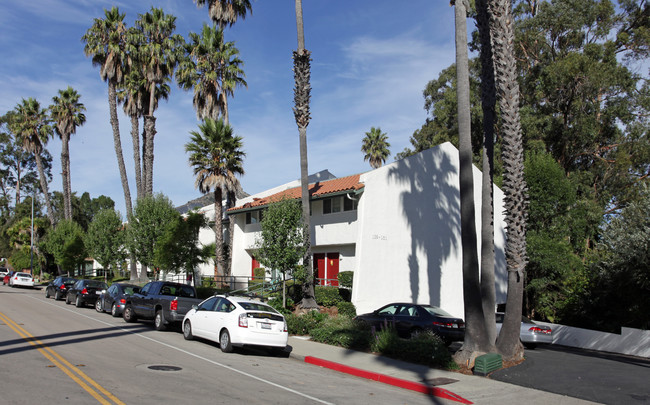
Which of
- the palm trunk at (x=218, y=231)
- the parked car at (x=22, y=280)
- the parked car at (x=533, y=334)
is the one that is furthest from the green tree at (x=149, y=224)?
the parked car at (x=22, y=280)

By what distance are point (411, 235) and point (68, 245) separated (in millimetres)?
33920

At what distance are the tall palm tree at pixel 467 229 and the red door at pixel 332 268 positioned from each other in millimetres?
13033

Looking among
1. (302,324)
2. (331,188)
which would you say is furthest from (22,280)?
(302,324)

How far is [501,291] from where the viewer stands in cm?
2789

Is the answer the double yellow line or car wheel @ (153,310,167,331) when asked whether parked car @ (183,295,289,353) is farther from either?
the double yellow line

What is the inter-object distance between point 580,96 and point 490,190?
2269 cm

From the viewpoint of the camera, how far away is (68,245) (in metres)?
45.1

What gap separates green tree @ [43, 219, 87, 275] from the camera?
148 ft

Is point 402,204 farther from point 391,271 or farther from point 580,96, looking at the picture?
point 580,96

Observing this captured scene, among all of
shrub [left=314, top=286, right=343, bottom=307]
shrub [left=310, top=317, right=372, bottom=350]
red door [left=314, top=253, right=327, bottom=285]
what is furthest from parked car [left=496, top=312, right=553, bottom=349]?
red door [left=314, top=253, right=327, bottom=285]

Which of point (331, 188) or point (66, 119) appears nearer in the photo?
point (331, 188)

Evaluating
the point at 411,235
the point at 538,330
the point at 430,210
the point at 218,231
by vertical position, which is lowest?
the point at 538,330

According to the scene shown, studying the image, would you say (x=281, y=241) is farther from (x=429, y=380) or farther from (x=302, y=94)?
(x=429, y=380)

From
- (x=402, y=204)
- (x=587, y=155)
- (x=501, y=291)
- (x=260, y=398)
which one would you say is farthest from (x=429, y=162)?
(x=260, y=398)
